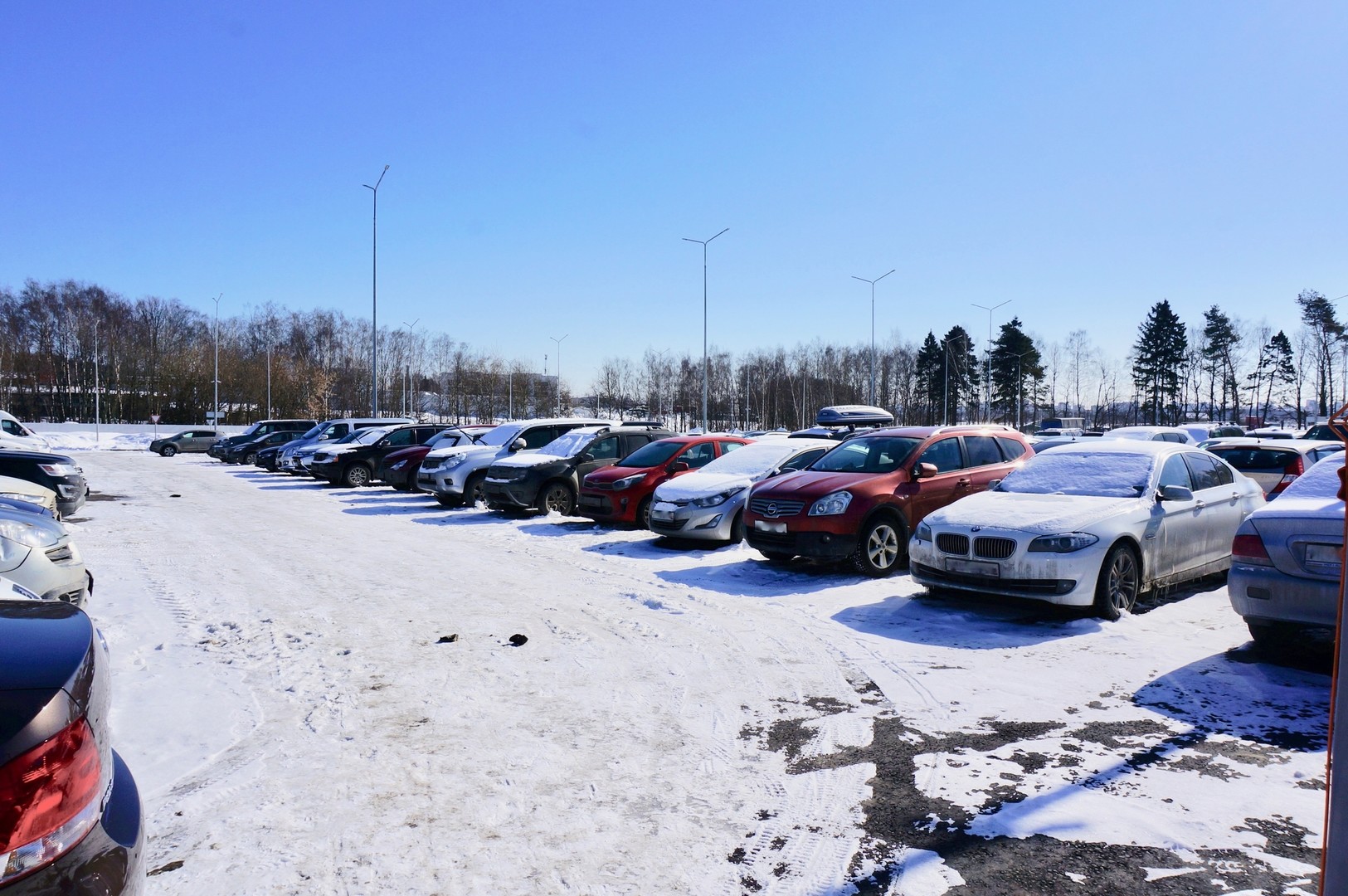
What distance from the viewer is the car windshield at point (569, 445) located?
16556mm

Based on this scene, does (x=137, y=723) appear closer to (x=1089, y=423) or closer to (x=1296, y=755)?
(x=1296, y=755)

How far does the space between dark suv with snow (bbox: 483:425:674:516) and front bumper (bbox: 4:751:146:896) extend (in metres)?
13.4

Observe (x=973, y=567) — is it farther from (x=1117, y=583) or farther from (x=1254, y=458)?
(x=1254, y=458)

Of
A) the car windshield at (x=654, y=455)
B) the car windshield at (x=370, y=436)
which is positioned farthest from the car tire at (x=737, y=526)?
the car windshield at (x=370, y=436)

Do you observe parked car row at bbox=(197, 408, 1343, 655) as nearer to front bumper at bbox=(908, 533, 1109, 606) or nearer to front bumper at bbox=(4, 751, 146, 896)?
front bumper at bbox=(908, 533, 1109, 606)

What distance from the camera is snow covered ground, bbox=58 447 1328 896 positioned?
336 centimetres

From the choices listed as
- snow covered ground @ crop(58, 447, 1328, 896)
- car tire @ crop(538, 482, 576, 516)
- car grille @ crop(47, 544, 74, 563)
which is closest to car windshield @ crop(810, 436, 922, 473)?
snow covered ground @ crop(58, 447, 1328, 896)

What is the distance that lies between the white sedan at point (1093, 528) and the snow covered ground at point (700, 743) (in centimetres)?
35

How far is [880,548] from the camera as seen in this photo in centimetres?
1012

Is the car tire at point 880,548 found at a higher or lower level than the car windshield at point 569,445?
lower

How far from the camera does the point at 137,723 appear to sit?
491 centimetres

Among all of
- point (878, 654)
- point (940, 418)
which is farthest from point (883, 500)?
point (940, 418)

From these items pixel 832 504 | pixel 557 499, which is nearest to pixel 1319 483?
pixel 832 504

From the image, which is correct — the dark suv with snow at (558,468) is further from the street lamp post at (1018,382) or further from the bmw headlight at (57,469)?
the street lamp post at (1018,382)
